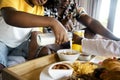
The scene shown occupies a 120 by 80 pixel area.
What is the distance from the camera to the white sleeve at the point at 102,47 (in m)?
0.88

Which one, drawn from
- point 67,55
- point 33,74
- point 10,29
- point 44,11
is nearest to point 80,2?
point 44,11

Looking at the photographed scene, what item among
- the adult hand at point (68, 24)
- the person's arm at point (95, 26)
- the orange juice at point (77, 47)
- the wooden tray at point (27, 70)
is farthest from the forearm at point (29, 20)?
the person's arm at point (95, 26)

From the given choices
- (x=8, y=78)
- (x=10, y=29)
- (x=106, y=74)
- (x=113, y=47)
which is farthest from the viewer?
(x=10, y=29)

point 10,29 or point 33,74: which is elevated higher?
point 10,29

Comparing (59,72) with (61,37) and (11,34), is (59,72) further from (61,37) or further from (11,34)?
(11,34)

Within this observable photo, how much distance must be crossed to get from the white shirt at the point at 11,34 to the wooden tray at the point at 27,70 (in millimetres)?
365

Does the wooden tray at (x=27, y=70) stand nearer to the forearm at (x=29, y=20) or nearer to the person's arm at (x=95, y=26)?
the forearm at (x=29, y=20)

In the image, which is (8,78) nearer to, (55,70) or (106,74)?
(55,70)

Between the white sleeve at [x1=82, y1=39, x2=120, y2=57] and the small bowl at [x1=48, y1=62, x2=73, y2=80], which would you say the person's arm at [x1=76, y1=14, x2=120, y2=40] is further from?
the small bowl at [x1=48, y1=62, x2=73, y2=80]

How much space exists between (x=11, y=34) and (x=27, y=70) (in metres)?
0.43

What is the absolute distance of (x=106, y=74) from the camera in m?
0.57

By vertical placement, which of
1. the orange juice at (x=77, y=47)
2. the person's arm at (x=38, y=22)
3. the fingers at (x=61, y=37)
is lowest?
the orange juice at (x=77, y=47)

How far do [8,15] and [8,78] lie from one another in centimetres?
29

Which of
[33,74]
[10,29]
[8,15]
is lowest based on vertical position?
[33,74]
